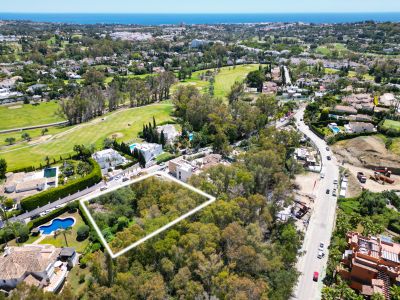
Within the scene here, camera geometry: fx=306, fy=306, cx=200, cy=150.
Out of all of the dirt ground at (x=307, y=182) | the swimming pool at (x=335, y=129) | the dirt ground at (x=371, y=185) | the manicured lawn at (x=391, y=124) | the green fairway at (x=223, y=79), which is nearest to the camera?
the dirt ground at (x=307, y=182)

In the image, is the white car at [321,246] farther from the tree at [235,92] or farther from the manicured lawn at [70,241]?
the tree at [235,92]

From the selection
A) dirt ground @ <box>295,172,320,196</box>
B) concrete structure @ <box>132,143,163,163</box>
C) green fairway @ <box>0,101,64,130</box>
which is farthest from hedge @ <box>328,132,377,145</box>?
green fairway @ <box>0,101,64,130</box>

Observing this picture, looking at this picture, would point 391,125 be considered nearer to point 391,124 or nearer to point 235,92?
point 391,124

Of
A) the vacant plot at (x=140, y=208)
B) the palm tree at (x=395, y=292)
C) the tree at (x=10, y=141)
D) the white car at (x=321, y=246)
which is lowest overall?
the tree at (x=10, y=141)

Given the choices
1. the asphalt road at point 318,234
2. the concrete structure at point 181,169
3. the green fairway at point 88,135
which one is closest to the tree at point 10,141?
the green fairway at point 88,135

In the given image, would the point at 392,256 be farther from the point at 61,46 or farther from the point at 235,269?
the point at 61,46

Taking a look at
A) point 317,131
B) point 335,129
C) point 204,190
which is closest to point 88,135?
point 204,190

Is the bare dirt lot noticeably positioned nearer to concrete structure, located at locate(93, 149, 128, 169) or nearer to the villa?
concrete structure, located at locate(93, 149, 128, 169)
